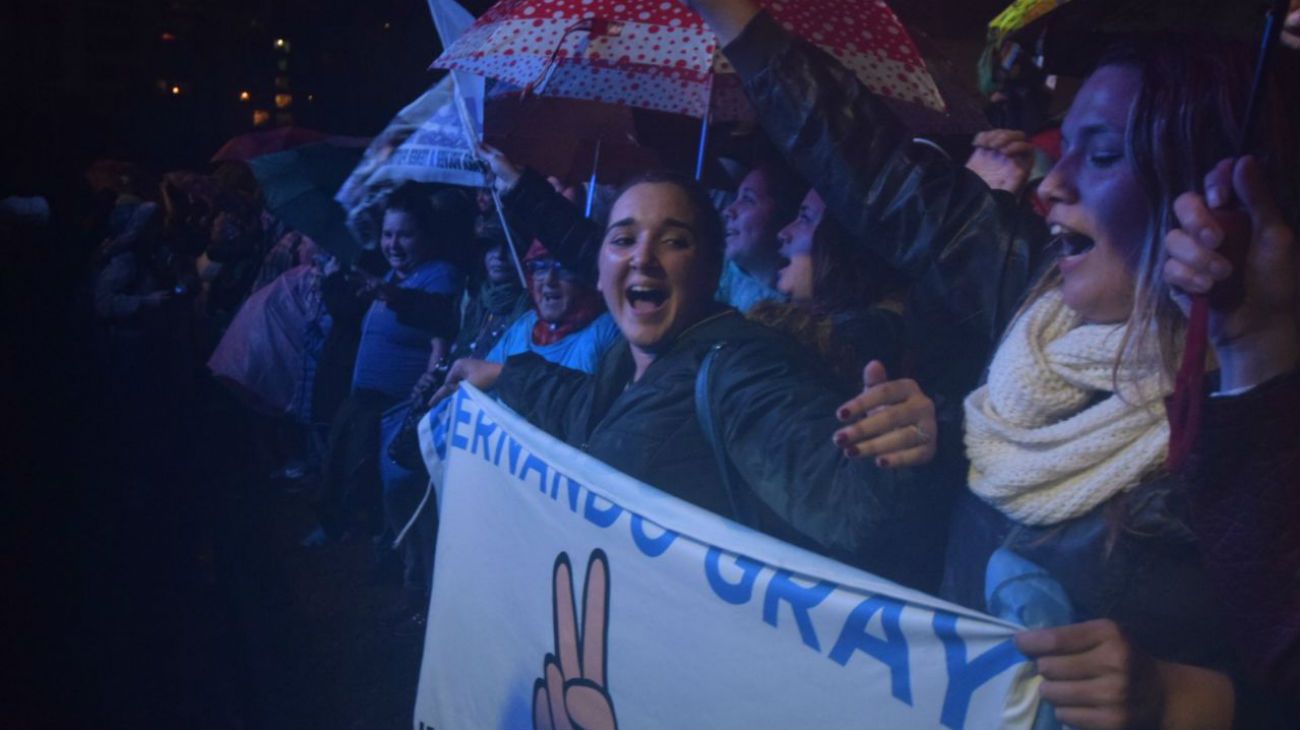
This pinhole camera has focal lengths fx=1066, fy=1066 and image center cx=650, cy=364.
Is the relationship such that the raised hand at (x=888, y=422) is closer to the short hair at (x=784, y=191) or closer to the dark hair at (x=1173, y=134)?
the dark hair at (x=1173, y=134)

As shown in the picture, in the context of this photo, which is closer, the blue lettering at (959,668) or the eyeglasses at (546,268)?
the blue lettering at (959,668)

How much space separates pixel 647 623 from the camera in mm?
2092

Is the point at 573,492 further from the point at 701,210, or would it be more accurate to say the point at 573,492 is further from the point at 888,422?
the point at 888,422

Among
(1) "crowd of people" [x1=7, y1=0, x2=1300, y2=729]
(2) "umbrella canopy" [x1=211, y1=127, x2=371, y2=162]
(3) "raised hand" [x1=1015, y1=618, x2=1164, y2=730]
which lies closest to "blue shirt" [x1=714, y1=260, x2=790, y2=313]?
(1) "crowd of people" [x1=7, y1=0, x2=1300, y2=729]

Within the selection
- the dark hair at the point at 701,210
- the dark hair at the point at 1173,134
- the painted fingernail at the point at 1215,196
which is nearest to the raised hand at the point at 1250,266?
the painted fingernail at the point at 1215,196

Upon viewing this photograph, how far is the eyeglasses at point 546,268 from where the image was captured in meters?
3.11

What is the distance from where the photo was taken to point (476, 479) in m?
2.73

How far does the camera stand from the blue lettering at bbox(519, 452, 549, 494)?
243 centimetres

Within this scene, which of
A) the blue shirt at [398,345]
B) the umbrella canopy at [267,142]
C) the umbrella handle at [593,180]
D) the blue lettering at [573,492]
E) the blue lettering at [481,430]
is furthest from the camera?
the umbrella canopy at [267,142]

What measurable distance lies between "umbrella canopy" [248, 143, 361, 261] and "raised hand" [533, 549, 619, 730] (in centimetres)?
330

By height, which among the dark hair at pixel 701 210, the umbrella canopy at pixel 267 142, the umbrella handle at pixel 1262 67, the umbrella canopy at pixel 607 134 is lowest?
the umbrella canopy at pixel 267 142

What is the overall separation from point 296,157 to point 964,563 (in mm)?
4599

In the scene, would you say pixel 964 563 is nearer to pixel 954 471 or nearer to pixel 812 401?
pixel 954 471

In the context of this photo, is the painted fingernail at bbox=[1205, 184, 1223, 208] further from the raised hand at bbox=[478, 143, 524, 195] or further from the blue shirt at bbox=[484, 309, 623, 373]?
the raised hand at bbox=[478, 143, 524, 195]
